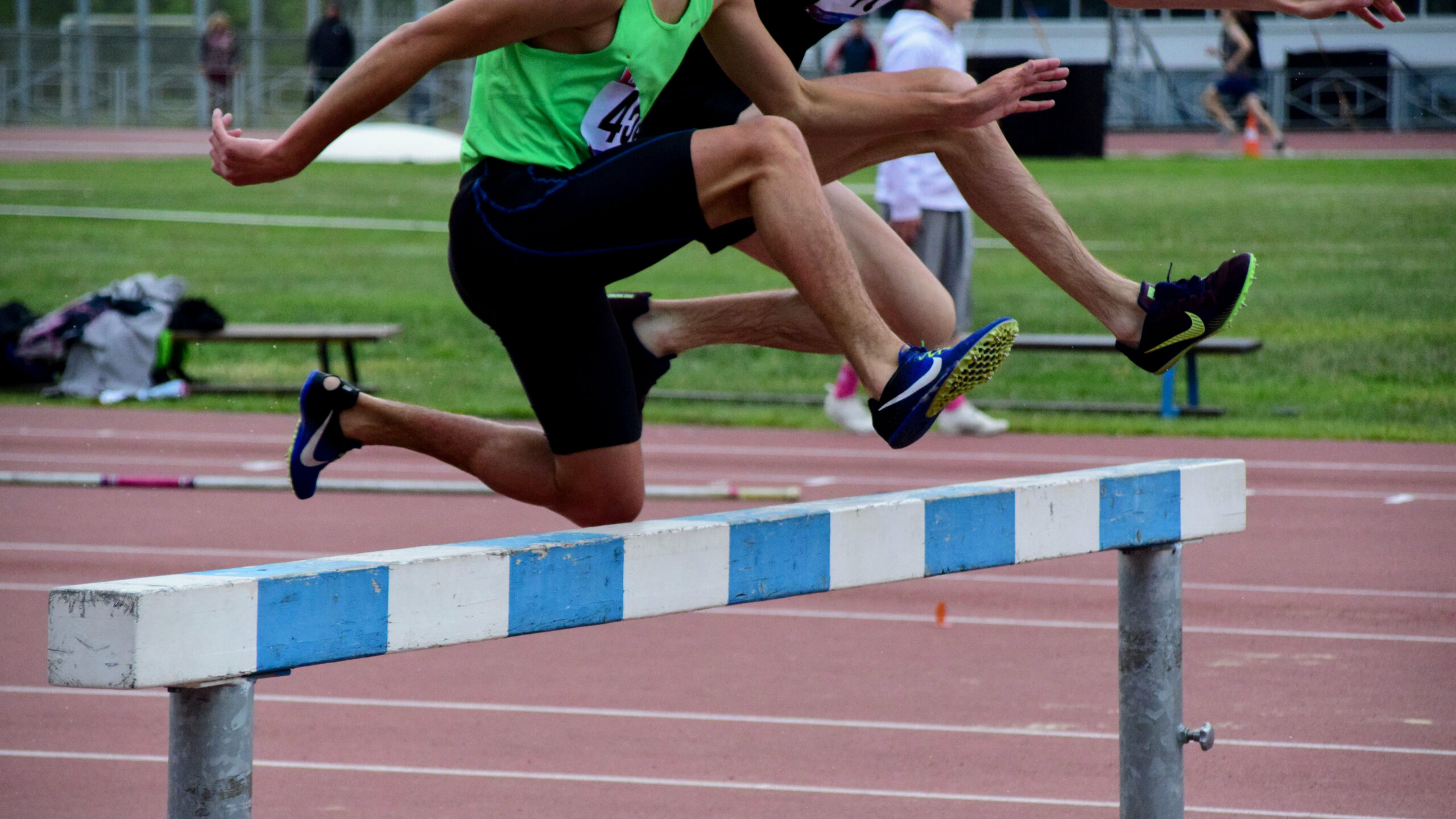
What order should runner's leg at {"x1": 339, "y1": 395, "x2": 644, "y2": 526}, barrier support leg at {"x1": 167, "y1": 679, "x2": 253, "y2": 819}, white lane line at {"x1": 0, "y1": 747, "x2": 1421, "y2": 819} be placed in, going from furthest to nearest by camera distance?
white lane line at {"x1": 0, "y1": 747, "x2": 1421, "y2": 819}, runner's leg at {"x1": 339, "y1": 395, "x2": 644, "y2": 526}, barrier support leg at {"x1": 167, "y1": 679, "x2": 253, "y2": 819}

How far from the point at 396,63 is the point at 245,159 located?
37 centimetres

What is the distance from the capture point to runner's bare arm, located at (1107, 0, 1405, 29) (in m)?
3.95

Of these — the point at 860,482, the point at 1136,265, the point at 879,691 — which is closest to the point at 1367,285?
the point at 1136,265

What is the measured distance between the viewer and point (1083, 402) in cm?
1148

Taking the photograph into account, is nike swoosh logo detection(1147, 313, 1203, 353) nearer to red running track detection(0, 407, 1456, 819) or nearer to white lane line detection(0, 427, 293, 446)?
red running track detection(0, 407, 1456, 819)

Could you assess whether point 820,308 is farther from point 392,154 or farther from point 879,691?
point 392,154

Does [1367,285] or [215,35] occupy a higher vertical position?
[215,35]

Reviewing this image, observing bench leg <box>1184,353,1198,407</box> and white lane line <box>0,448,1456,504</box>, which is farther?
bench leg <box>1184,353,1198,407</box>

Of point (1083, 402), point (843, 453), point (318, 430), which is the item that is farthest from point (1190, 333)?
point (1083, 402)

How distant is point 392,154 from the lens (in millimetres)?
28672

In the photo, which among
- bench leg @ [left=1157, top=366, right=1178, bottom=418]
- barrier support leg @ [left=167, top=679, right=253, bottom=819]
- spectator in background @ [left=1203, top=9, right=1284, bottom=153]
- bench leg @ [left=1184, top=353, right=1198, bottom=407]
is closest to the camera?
A: barrier support leg @ [left=167, top=679, right=253, bottom=819]

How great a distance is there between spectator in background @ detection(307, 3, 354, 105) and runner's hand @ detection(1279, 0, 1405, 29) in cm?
2673

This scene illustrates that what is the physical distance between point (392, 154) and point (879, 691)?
24.4m

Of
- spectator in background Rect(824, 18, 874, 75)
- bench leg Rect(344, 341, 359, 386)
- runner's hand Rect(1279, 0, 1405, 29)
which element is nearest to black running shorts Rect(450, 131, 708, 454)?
runner's hand Rect(1279, 0, 1405, 29)
